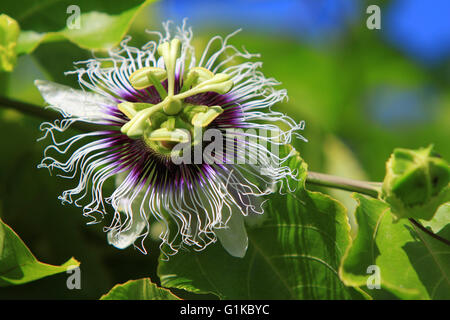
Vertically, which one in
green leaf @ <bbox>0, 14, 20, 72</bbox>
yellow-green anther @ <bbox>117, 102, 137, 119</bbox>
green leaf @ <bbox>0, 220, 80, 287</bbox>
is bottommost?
green leaf @ <bbox>0, 220, 80, 287</bbox>

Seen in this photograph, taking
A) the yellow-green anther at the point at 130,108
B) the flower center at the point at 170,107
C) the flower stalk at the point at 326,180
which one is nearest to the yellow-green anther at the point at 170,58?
the flower center at the point at 170,107

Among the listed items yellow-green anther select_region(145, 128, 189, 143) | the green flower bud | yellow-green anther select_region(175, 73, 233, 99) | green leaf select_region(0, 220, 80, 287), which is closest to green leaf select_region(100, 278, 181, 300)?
green leaf select_region(0, 220, 80, 287)

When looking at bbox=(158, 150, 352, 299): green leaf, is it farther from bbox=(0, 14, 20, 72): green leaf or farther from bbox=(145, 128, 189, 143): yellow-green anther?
bbox=(0, 14, 20, 72): green leaf

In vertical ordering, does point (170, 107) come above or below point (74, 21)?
below

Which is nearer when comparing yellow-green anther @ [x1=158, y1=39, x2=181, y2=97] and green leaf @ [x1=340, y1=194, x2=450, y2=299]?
green leaf @ [x1=340, y1=194, x2=450, y2=299]

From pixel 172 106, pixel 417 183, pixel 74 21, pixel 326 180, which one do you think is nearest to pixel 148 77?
pixel 172 106

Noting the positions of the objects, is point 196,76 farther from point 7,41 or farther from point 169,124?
point 7,41

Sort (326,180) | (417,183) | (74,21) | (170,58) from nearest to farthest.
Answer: (417,183) → (326,180) → (170,58) → (74,21)

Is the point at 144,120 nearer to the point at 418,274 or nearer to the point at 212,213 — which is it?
the point at 212,213
